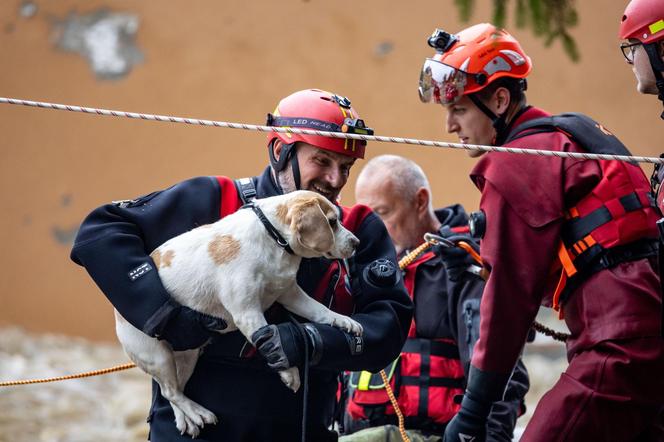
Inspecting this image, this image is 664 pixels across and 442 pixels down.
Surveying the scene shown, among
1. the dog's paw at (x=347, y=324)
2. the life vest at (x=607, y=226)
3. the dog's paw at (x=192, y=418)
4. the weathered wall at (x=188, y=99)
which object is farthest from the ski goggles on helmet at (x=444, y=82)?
the weathered wall at (x=188, y=99)

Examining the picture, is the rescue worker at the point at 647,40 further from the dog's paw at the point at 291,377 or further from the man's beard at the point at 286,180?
the dog's paw at the point at 291,377

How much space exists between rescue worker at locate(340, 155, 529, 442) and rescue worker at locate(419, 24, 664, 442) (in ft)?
2.63

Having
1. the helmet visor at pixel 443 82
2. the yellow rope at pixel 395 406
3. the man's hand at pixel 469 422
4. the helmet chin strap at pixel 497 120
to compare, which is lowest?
the yellow rope at pixel 395 406

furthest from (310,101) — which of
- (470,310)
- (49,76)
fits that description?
(49,76)

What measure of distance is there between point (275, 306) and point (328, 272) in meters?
0.23

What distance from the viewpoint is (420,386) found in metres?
4.10

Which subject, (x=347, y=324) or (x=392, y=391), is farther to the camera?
(x=392, y=391)

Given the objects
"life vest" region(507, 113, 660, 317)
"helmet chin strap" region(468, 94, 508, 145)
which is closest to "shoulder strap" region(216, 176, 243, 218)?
"helmet chin strap" region(468, 94, 508, 145)

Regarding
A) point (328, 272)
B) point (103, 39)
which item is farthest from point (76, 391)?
point (328, 272)

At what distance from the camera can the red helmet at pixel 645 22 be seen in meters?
2.90

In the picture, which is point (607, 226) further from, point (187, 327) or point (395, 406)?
point (395, 406)

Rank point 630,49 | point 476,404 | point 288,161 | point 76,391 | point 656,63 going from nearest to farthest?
point 656,63 < point 630,49 < point 476,404 < point 288,161 < point 76,391

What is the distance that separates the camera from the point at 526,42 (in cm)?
864

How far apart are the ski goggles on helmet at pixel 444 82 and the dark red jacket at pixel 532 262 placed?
433 millimetres
